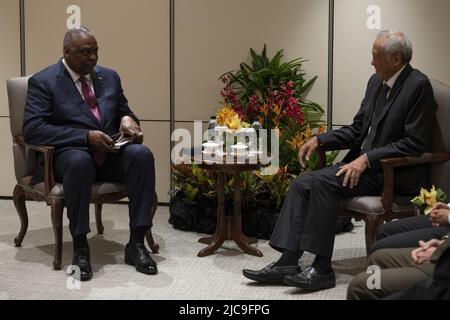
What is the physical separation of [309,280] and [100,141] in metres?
1.48

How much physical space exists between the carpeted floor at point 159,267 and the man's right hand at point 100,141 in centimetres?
71

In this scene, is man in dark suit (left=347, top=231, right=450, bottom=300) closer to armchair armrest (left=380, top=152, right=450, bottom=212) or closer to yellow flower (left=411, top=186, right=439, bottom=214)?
yellow flower (left=411, top=186, right=439, bottom=214)

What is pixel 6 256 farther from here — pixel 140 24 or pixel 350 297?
pixel 350 297

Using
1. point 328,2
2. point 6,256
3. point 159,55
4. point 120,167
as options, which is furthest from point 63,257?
point 328,2

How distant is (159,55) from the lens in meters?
6.39

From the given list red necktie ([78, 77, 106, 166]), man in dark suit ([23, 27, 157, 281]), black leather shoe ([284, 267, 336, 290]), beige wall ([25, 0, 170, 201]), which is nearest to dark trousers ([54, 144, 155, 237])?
man in dark suit ([23, 27, 157, 281])

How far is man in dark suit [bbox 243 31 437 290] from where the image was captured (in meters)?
4.24

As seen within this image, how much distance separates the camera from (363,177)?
4.43m

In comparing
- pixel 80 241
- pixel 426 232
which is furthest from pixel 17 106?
pixel 426 232

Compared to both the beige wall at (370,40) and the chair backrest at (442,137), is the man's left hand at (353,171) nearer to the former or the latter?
the chair backrest at (442,137)

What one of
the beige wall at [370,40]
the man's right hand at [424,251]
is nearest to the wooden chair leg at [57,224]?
the man's right hand at [424,251]

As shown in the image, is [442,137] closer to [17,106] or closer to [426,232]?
[426,232]

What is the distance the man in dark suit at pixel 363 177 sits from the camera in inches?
167

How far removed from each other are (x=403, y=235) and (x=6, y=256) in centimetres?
262
